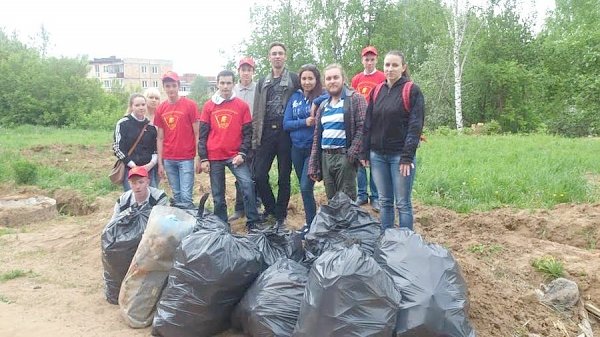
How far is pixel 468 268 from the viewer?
3.87 meters

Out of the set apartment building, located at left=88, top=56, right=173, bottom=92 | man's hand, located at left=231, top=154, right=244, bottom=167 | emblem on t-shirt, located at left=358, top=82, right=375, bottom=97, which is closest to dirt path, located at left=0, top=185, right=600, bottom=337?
man's hand, located at left=231, top=154, right=244, bottom=167

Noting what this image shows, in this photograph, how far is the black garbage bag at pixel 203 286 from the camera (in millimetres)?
3322

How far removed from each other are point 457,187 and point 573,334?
3289 mm

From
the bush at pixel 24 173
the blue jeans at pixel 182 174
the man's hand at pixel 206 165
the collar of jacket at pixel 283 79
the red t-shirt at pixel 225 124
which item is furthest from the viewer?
the bush at pixel 24 173

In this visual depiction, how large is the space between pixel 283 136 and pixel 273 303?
6.39 feet

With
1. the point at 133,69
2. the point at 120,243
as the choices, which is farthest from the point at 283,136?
the point at 133,69

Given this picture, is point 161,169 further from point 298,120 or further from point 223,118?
point 298,120

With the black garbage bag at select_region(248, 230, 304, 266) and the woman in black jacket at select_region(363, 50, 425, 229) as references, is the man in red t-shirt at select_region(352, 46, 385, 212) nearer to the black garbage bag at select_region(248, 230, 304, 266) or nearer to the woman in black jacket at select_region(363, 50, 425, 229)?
the woman in black jacket at select_region(363, 50, 425, 229)

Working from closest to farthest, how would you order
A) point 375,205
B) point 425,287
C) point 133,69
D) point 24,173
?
point 425,287 < point 375,205 < point 24,173 < point 133,69

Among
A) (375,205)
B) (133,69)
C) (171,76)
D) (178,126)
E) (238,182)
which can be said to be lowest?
(375,205)

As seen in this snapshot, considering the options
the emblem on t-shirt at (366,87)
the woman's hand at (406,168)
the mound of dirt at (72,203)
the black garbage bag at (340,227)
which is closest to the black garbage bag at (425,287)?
the black garbage bag at (340,227)

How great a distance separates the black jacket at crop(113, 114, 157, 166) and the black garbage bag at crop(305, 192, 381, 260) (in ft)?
6.82

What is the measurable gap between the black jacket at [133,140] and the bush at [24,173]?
4.80 meters

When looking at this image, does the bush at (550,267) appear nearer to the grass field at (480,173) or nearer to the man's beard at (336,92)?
the grass field at (480,173)
